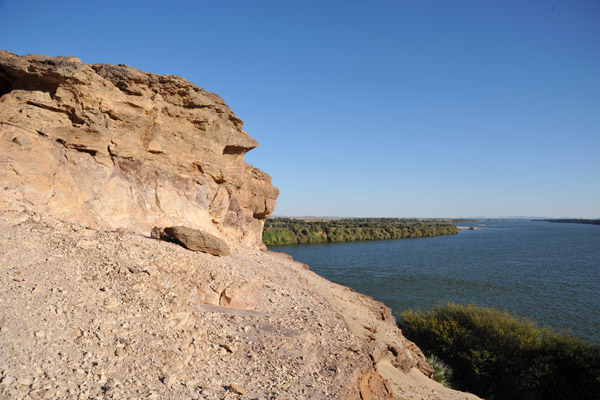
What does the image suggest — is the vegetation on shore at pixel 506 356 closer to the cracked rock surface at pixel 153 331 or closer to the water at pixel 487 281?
the water at pixel 487 281

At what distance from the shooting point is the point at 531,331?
1430 centimetres

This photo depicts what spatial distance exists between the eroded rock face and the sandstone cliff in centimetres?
5

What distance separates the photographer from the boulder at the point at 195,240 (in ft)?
36.7

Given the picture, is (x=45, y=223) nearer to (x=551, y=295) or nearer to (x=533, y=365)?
(x=533, y=365)

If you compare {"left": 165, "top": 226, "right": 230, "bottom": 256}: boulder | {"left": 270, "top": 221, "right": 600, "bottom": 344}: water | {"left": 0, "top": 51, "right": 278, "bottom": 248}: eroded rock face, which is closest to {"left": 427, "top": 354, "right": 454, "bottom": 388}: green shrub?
{"left": 270, "top": 221, "right": 600, "bottom": 344}: water

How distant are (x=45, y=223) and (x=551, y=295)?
29.3 m

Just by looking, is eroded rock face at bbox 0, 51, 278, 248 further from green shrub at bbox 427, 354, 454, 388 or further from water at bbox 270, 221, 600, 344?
water at bbox 270, 221, 600, 344

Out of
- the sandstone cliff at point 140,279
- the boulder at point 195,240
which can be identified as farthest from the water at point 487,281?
the boulder at point 195,240

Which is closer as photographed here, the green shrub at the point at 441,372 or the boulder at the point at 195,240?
the boulder at the point at 195,240

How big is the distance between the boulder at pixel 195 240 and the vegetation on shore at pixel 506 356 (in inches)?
414

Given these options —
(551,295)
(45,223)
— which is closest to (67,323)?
(45,223)

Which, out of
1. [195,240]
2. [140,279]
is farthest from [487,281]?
[140,279]

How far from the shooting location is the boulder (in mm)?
11195

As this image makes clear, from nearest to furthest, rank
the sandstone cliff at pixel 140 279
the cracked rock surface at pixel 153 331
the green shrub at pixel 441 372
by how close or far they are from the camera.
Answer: the cracked rock surface at pixel 153 331
the sandstone cliff at pixel 140 279
the green shrub at pixel 441 372
